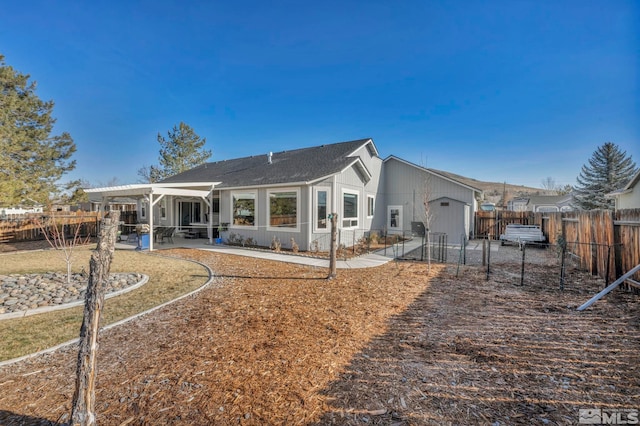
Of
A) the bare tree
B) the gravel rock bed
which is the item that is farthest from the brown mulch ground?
the bare tree

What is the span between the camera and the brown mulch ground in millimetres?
2406

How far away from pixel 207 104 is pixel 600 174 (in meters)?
35.4

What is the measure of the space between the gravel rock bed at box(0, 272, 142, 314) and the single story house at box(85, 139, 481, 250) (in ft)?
17.0

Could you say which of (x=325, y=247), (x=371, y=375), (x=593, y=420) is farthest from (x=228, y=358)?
(x=325, y=247)

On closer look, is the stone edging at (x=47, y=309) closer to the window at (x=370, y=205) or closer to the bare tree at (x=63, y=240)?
the bare tree at (x=63, y=240)

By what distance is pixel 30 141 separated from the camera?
1784 centimetres

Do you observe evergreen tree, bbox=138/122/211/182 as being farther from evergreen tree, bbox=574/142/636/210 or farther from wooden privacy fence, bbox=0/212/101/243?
evergreen tree, bbox=574/142/636/210

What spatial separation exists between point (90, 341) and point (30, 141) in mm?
24131

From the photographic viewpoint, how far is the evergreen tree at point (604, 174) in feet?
82.1

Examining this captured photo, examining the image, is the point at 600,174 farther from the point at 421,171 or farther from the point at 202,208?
the point at 202,208

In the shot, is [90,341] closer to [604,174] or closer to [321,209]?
[321,209]

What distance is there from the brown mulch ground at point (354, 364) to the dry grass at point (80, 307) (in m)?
0.58

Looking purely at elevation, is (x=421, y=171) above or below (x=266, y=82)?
below

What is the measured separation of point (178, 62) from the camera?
13852mm
